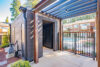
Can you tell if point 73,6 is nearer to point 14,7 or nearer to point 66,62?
point 66,62

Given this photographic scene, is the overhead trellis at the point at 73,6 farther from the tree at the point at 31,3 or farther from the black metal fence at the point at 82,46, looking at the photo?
the tree at the point at 31,3

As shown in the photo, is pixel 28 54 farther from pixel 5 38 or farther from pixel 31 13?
pixel 5 38

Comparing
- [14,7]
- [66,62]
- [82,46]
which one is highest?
[14,7]

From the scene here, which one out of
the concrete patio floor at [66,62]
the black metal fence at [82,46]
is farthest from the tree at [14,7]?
the concrete patio floor at [66,62]

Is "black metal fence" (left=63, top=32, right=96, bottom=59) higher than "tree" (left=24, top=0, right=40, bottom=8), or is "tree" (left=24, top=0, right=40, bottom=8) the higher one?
"tree" (left=24, top=0, right=40, bottom=8)

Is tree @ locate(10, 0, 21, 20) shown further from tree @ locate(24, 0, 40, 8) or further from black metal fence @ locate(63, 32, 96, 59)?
black metal fence @ locate(63, 32, 96, 59)

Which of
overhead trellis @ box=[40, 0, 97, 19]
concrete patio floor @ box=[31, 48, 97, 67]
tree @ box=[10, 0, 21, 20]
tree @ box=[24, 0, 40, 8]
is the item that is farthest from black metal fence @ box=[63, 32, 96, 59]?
tree @ box=[10, 0, 21, 20]

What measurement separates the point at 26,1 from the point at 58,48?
1207 centimetres

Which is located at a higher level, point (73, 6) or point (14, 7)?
point (14, 7)

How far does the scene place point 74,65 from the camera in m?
2.16

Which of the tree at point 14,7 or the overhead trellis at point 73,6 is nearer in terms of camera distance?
the overhead trellis at point 73,6

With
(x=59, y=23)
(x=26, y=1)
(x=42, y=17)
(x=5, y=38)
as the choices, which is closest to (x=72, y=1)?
(x=42, y=17)

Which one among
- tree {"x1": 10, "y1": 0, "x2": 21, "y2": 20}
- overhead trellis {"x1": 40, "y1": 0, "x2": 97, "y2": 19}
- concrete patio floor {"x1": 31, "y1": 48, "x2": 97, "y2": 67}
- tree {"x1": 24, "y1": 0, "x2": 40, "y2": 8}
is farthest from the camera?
tree {"x1": 10, "y1": 0, "x2": 21, "y2": 20}

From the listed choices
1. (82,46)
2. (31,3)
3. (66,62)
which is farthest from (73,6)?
(31,3)
